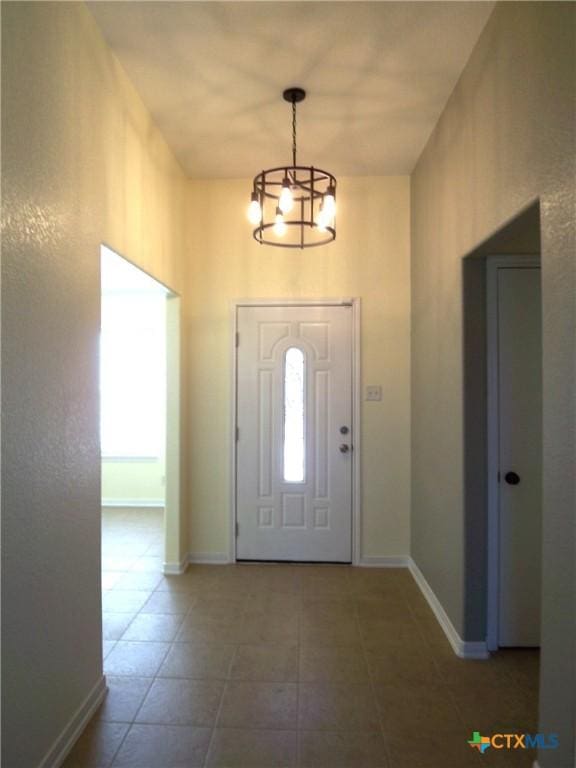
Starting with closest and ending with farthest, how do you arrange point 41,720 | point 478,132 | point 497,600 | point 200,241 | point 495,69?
point 41,720 < point 495,69 < point 478,132 < point 497,600 < point 200,241

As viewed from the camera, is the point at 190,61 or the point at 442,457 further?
the point at 442,457

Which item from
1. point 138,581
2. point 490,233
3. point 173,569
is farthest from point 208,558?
point 490,233

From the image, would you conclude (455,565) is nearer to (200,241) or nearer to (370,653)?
(370,653)

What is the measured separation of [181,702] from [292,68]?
3081mm

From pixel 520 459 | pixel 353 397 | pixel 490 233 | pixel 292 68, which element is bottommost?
pixel 520 459

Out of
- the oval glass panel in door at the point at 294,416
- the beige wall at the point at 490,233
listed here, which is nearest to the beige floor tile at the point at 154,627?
the oval glass panel in door at the point at 294,416

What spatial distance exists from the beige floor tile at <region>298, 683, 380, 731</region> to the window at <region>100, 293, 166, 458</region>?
3.68 m

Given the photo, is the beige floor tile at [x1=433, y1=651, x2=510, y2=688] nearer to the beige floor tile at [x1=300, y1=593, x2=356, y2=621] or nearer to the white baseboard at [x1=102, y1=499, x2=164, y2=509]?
the beige floor tile at [x1=300, y1=593, x2=356, y2=621]

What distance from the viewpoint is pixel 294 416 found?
3762mm

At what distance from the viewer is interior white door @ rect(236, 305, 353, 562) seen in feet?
12.2

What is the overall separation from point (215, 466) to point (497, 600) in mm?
2166

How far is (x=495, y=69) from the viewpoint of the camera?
2.03 metres

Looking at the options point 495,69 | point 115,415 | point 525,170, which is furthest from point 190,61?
point 115,415

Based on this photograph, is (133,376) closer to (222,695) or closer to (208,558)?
(208,558)
